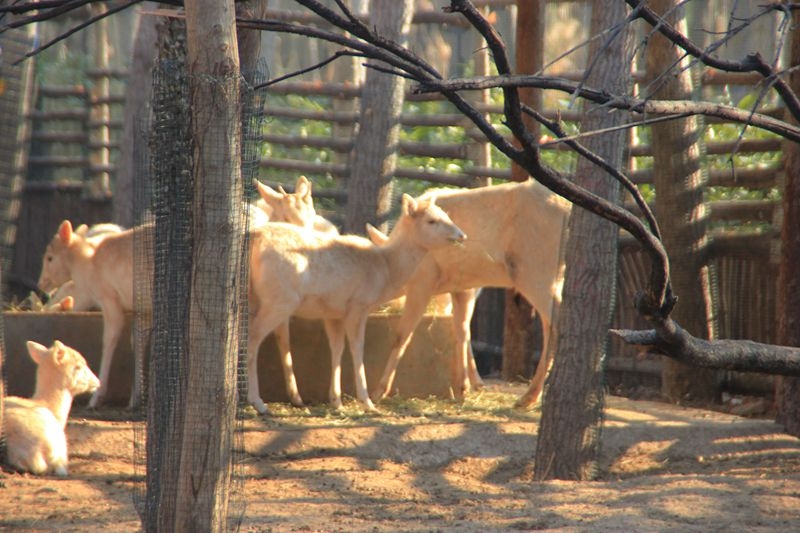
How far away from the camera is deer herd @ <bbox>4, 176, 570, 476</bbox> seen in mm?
8680

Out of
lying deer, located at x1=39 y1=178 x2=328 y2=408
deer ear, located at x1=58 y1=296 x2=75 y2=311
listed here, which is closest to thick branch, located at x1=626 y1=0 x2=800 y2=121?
lying deer, located at x1=39 y1=178 x2=328 y2=408

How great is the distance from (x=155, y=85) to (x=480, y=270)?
477cm

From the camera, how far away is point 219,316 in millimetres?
5055

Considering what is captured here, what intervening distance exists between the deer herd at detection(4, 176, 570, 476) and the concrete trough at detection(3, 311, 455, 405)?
13cm

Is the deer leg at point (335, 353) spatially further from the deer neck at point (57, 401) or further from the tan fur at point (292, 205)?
the deer neck at point (57, 401)

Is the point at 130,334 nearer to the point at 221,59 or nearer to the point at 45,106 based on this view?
the point at 221,59

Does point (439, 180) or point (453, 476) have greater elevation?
point (439, 180)

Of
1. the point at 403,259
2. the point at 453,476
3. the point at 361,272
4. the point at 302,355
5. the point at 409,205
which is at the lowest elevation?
the point at 453,476

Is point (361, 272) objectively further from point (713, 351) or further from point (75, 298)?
point (713, 351)

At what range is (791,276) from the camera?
8742mm

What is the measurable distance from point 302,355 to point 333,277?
1003mm

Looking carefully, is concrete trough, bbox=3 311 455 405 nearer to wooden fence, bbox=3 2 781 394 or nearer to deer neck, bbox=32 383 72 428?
deer neck, bbox=32 383 72 428

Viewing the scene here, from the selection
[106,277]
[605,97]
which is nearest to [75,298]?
[106,277]

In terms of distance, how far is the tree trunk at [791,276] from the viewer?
28.2 ft
